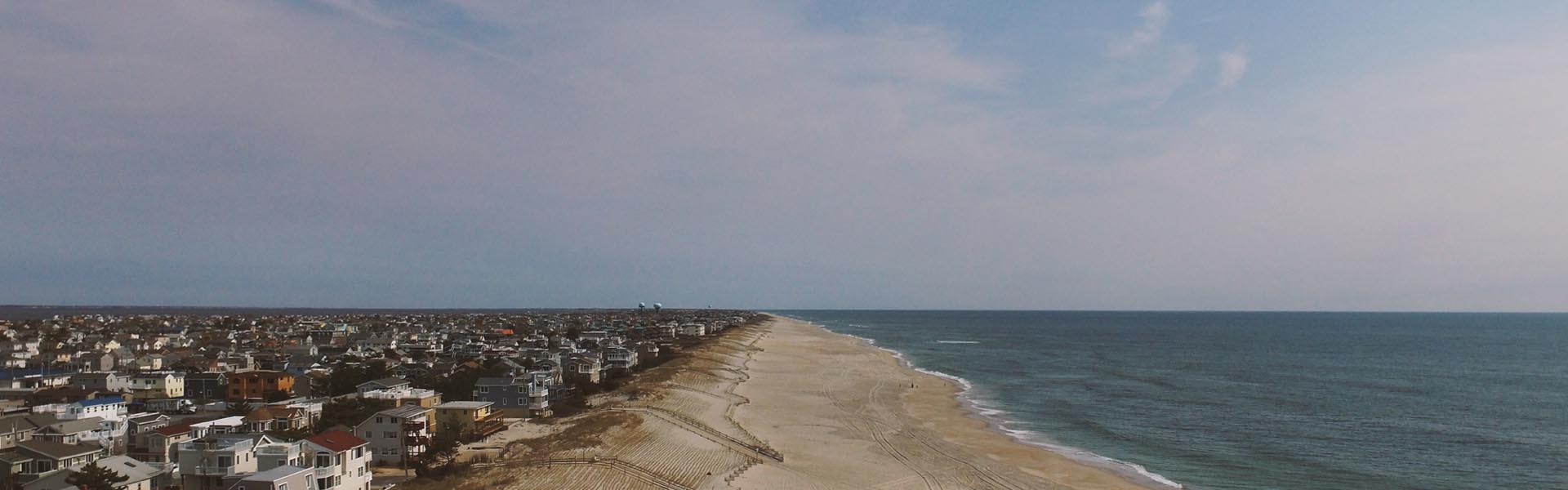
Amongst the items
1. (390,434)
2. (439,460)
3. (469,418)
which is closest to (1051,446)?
(469,418)

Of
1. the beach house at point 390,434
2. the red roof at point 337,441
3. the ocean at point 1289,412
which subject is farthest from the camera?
the ocean at point 1289,412

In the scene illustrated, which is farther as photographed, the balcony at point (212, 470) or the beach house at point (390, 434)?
the beach house at point (390, 434)

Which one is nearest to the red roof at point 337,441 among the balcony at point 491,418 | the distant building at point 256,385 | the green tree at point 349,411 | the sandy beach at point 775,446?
the sandy beach at point 775,446

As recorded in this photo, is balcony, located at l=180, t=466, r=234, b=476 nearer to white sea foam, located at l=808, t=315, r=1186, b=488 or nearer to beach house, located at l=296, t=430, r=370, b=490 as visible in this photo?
beach house, located at l=296, t=430, r=370, b=490

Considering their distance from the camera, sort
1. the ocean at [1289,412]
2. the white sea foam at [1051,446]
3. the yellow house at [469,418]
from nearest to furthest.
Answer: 1. the white sea foam at [1051,446]
2. the yellow house at [469,418]
3. the ocean at [1289,412]

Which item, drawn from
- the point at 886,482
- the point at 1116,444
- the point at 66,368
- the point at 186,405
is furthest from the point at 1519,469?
the point at 66,368

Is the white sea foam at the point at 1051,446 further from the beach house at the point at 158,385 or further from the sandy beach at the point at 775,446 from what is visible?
the beach house at the point at 158,385

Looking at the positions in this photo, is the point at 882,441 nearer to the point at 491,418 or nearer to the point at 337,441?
the point at 491,418

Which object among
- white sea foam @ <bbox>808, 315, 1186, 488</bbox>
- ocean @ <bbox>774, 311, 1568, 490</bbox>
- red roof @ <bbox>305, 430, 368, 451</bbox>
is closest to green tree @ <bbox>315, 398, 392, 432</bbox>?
red roof @ <bbox>305, 430, 368, 451</bbox>
